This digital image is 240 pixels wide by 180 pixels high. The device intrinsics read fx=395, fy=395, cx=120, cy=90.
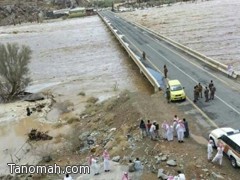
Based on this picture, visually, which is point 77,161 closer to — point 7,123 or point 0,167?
point 0,167

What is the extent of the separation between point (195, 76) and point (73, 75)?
19.7 metres

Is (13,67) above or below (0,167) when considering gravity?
above

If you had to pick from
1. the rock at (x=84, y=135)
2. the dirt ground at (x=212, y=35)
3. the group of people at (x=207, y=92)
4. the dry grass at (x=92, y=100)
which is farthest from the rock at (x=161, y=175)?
the dirt ground at (x=212, y=35)

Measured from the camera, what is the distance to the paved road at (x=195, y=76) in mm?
25750

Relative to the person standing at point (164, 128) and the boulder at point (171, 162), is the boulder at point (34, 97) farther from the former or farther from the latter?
the boulder at point (171, 162)

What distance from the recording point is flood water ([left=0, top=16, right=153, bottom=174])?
33.1 metres

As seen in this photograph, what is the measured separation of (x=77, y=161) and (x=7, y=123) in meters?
13.9

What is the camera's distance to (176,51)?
51.5 meters

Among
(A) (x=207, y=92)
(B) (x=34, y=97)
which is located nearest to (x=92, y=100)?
(B) (x=34, y=97)

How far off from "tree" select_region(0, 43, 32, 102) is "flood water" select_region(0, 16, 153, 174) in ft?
7.25

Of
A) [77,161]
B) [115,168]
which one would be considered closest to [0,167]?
[77,161]

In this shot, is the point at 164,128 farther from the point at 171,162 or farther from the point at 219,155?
the point at 219,155

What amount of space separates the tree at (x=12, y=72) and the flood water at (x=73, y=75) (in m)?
2.21

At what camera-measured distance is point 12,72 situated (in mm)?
43938
